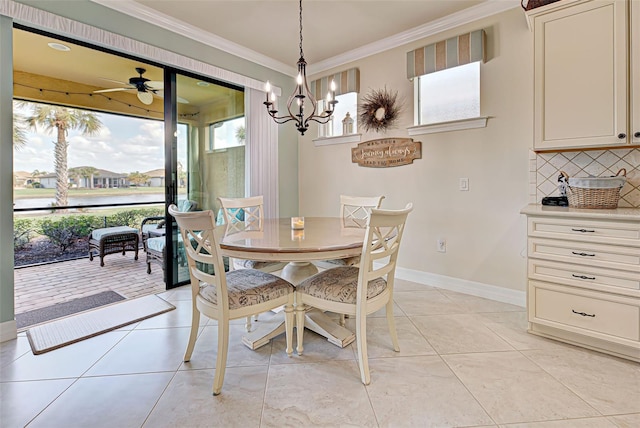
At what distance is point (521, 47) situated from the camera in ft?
8.65

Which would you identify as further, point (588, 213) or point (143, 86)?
point (143, 86)

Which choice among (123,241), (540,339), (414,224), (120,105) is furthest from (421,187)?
(120,105)

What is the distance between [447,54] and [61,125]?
224 inches

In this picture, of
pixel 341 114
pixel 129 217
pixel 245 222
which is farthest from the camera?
pixel 129 217

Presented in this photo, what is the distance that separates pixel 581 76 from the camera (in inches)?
81.6

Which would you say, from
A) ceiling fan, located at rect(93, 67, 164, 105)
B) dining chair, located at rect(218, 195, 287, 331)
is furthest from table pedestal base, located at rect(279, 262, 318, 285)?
ceiling fan, located at rect(93, 67, 164, 105)

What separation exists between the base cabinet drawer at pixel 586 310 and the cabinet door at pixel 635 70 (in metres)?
1.03

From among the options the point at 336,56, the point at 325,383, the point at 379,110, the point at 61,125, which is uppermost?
the point at 336,56

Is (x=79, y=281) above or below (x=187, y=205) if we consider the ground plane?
below

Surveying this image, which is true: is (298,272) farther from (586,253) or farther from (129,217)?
(129,217)

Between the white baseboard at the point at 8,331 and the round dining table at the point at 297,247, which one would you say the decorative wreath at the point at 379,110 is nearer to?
the round dining table at the point at 297,247

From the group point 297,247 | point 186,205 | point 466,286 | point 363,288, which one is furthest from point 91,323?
point 466,286

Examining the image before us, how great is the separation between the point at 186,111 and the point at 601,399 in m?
3.96

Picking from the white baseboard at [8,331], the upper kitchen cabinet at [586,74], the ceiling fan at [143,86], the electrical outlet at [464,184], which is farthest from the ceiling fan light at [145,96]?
the upper kitchen cabinet at [586,74]
